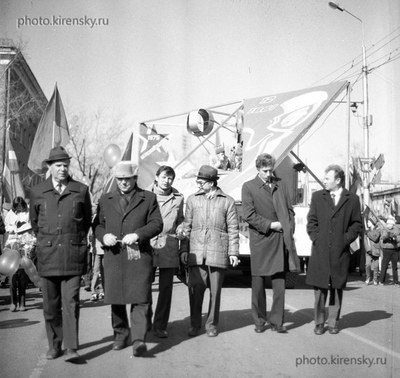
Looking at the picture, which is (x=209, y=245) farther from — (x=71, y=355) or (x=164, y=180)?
(x=71, y=355)

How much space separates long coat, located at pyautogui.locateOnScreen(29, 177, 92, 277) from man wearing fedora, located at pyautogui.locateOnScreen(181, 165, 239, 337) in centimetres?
145

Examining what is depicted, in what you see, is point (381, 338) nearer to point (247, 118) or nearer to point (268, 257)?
point (268, 257)

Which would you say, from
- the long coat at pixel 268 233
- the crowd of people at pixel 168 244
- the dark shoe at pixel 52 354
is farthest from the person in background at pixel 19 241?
the long coat at pixel 268 233

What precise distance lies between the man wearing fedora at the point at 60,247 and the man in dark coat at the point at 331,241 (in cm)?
277

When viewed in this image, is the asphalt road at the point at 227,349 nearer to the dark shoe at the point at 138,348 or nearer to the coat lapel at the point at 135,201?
the dark shoe at the point at 138,348

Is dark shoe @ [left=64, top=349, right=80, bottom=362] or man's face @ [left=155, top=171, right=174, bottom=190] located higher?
man's face @ [left=155, top=171, right=174, bottom=190]

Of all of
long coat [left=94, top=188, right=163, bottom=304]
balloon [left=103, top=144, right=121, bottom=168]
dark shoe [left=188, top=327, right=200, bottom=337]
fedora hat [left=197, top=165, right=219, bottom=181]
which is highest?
balloon [left=103, top=144, right=121, bottom=168]

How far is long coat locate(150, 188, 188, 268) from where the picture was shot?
6.12 meters

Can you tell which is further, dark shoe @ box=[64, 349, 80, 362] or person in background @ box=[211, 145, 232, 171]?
person in background @ box=[211, 145, 232, 171]

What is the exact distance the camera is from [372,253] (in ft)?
41.8

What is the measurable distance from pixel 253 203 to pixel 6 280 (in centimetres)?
745

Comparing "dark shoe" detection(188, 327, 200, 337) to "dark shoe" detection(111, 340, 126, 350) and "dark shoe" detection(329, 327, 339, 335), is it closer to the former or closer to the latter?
"dark shoe" detection(111, 340, 126, 350)

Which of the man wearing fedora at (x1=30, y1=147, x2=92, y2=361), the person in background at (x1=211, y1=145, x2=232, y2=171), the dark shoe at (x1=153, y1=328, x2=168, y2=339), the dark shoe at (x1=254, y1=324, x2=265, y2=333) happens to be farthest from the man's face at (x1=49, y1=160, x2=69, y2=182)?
the person in background at (x1=211, y1=145, x2=232, y2=171)

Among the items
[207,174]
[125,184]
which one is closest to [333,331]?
[207,174]
